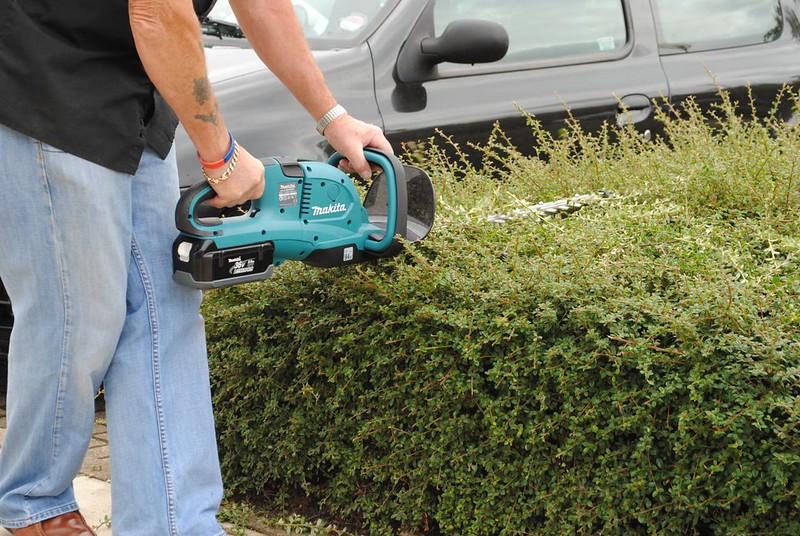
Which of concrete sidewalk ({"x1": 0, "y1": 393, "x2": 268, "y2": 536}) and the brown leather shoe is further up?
the brown leather shoe

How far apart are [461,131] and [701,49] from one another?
5.93ft

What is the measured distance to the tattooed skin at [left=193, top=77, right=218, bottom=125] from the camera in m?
2.09

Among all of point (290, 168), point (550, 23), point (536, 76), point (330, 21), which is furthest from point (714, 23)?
point (290, 168)

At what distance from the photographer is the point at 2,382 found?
4.52 metres

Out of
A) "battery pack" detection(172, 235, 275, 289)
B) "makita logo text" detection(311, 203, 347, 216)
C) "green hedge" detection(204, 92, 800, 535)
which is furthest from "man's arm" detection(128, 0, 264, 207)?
"green hedge" detection(204, 92, 800, 535)

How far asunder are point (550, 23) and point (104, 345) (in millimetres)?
3408

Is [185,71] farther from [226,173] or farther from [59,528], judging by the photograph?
[59,528]

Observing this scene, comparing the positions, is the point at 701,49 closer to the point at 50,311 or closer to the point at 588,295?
the point at 588,295

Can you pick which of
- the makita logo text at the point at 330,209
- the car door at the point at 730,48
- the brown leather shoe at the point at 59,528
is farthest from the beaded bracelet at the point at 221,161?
the car door at the point at 730,48

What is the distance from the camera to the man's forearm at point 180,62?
198cm

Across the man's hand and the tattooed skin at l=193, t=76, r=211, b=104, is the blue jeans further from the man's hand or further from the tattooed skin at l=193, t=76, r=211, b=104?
the man's hand

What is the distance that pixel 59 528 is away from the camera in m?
2.47

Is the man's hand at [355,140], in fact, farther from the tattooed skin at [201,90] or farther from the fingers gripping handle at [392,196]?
the tattooed skin at [201,90]

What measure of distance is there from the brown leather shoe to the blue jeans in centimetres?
2
